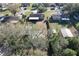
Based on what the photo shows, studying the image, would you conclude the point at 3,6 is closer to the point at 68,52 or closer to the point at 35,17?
the point at 35,17

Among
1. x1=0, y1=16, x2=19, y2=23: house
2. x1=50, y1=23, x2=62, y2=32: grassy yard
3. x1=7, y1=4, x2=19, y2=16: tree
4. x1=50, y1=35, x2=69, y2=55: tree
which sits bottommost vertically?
x1=50, y1=35, x2=69, y2=55: tree

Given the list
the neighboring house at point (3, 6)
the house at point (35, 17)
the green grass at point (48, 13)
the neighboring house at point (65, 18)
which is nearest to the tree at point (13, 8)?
the neighboring house at point (3, 6)

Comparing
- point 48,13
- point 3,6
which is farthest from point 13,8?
point 48,13

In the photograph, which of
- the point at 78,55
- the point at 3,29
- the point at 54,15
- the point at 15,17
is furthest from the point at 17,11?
→ the point at 78,55

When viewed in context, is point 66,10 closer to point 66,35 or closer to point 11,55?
point 66,35

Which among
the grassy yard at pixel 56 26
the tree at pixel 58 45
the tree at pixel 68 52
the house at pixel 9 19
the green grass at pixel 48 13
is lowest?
the tree at pixel 68 52

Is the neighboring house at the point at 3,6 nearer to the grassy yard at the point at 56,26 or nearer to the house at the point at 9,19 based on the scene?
the house at the point at 9,19

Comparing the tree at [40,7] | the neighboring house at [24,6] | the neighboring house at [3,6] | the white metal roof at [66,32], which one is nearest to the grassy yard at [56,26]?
the white metal roof at [66,32]

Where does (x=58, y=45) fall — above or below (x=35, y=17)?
below

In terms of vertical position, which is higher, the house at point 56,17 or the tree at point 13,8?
the tree at point 13,8

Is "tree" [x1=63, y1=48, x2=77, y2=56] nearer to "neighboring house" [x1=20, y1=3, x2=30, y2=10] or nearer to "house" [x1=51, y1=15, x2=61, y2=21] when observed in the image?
"house" [x1=51, y1=15, x2=61, y2=21]

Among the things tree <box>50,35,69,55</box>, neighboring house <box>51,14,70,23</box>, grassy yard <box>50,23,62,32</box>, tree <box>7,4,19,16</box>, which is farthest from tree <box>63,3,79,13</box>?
tree <box>7,4,19,16</box>
